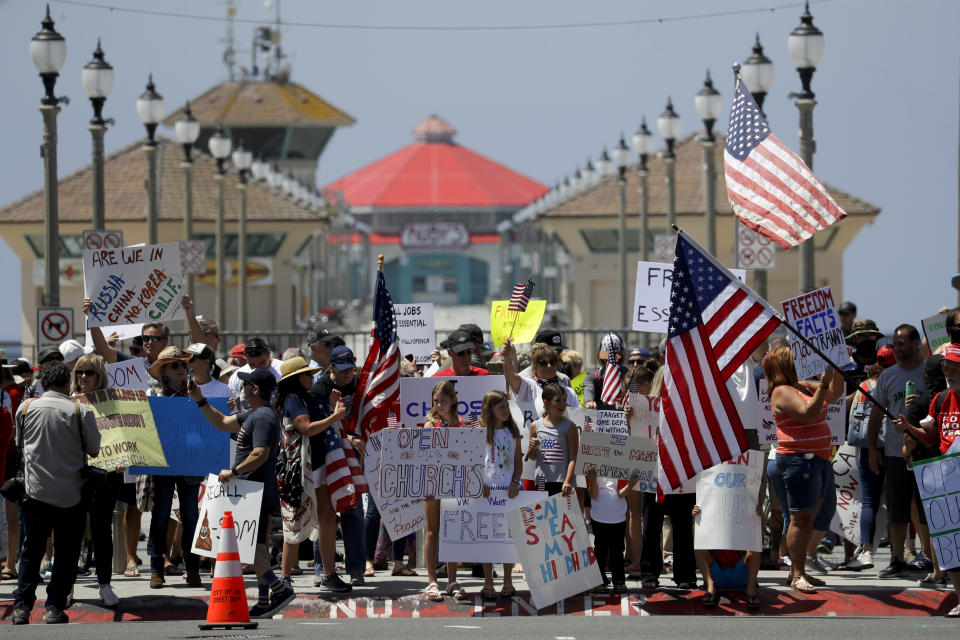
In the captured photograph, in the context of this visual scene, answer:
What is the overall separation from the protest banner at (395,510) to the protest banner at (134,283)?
3139 millimetres

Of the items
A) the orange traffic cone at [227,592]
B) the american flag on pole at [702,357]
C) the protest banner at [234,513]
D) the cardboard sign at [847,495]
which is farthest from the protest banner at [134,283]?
the cardboard sign at [847,495]

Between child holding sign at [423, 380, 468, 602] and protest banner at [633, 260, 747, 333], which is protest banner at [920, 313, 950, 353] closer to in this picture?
protest banner at [633, 260, 747, 333]

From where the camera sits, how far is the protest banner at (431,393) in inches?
546

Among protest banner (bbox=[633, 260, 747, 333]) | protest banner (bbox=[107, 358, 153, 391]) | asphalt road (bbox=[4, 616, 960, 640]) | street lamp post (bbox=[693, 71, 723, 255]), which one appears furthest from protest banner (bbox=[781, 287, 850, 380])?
street lamp post (bbox=[693, 71, 723, 255])

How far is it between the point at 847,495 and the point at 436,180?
511 ft

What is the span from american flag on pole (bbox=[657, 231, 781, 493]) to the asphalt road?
1059mm

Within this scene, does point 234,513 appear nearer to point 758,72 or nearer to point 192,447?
point 192,447

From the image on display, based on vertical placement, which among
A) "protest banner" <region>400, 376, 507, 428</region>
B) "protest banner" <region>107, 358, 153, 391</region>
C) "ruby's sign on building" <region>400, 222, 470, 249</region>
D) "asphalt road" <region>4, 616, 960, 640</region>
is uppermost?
"ruby's sign on building" <region>400, 222, 470, 249</region>

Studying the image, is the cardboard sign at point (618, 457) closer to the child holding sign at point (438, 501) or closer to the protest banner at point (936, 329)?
the child holding sign at point (438, 501)

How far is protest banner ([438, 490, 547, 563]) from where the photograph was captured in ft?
42.4

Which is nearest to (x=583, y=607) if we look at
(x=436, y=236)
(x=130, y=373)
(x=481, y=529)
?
(x=481, y=529)

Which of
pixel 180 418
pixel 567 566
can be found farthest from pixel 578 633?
pixel 180 418

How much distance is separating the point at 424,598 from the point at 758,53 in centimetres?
1195

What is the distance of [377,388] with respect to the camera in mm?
13586
